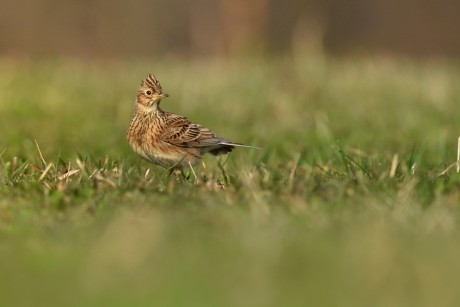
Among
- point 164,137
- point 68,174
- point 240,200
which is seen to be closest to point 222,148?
point 164,137

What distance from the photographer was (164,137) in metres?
5.71

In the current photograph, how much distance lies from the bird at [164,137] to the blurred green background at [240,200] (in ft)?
0.35

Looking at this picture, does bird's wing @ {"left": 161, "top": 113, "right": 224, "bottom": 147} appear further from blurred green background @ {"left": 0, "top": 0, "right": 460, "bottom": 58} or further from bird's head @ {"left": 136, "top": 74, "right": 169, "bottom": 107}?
blurred green background @ {"left": 0, "top": 0, "right": 460, "bottom": 58}

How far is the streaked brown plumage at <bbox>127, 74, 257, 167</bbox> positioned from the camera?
223 inches

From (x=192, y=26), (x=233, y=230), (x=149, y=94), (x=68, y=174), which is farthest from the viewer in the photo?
(x=192, y=26)

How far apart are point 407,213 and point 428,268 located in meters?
0.97

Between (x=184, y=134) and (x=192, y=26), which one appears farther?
(x=192, y=26)

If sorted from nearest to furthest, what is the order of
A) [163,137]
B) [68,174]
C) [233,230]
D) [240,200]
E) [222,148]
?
[233,230], [240,200], [68,174], [163,137], [222,148]

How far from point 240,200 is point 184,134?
1361mm

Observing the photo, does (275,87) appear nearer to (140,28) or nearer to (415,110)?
(415,110)

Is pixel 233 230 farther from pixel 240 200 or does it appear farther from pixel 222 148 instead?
pixel 222 148

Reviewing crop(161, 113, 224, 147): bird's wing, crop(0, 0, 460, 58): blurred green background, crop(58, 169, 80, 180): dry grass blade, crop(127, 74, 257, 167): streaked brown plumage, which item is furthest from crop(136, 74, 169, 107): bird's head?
crop(0, 0, 460, 58): blurred green background

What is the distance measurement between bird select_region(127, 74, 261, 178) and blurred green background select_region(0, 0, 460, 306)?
0.11m

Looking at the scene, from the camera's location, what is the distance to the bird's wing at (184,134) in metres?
5.72
